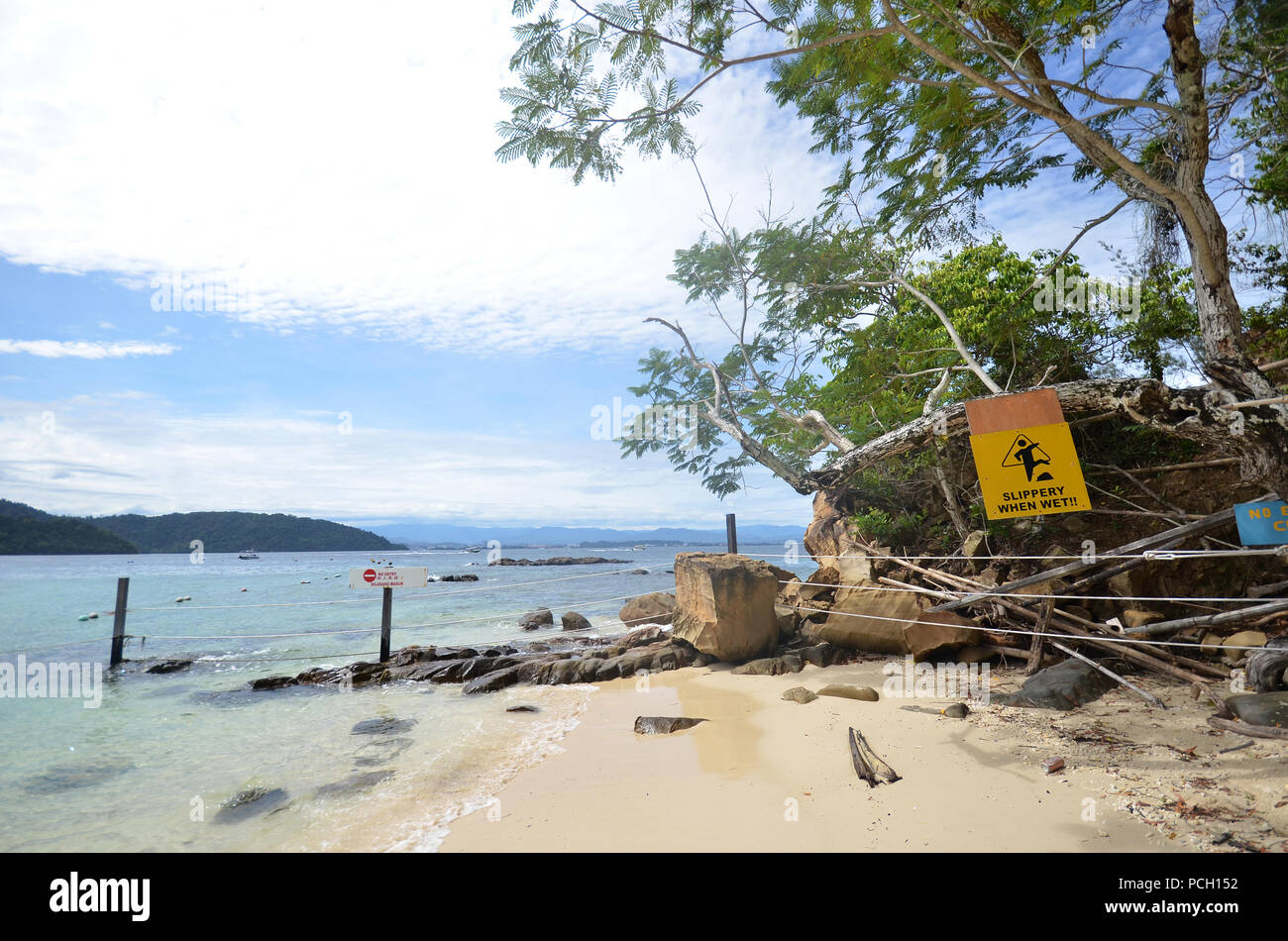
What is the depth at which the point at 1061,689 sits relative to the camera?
4.79 meters

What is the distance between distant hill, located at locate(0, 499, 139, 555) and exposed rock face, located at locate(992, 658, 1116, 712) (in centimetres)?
8042

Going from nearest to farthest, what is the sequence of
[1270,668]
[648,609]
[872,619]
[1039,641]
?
[1270,668] → [1039,641] → [872,619] → [648,609]

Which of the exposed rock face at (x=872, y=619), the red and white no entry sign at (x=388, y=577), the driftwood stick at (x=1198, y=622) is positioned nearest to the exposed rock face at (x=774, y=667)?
the exposed rock face at (x=872, y=619)

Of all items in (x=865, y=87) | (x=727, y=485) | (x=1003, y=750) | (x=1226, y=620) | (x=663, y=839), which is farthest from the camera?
(x=727, y=485)

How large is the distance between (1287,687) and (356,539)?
328 feet

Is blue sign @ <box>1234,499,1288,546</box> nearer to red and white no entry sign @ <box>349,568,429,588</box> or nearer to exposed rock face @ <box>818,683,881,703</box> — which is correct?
exposed rock face @ <box>818,683,881,703</box>

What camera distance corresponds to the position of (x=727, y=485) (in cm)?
1898

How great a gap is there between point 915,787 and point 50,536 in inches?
3421

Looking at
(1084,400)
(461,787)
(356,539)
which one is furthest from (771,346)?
(356,539)

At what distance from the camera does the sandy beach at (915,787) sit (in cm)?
288

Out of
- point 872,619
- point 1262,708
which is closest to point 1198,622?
point 1262,708

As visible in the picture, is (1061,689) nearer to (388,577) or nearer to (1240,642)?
(1240,642)

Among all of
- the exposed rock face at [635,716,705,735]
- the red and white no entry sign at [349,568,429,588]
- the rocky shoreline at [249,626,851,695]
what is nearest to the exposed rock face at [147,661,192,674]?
the rocky shoreline at [249,626,851,695]

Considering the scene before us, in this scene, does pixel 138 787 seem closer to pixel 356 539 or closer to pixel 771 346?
pixel 771 346
